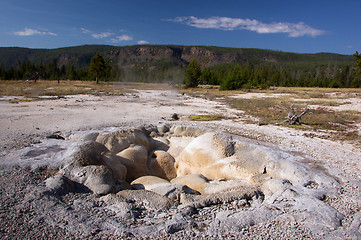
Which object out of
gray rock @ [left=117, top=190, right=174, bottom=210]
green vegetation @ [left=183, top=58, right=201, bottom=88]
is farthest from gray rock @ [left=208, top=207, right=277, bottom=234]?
green vegetation @ [left=183, top=58, right=201, bottom=88]

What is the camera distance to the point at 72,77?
7819 centimetres

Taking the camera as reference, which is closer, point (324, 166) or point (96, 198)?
point (96, 198)

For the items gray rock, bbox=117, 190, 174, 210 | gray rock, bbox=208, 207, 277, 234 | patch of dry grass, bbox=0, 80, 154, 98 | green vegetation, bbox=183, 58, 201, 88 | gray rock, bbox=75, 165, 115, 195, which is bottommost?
gray rock, bbox=208, 207, 277, 234

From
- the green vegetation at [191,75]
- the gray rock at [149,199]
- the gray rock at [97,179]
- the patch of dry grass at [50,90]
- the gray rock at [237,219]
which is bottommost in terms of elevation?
the gray rock at [237,219]

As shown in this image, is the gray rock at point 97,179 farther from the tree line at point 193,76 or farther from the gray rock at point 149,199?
the tree line at point 193,76

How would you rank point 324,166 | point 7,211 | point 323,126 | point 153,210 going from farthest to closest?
point 323,126
point 324,166
point 153,210
point 7,211

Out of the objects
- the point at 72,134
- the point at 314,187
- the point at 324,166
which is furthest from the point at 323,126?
the point at 72,134

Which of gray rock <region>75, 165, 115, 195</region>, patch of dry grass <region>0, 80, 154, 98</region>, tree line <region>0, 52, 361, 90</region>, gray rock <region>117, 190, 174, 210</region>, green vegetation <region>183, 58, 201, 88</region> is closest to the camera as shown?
gray rock <region>117, 190, 174, 210</region>

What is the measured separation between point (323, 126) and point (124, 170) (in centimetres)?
1041

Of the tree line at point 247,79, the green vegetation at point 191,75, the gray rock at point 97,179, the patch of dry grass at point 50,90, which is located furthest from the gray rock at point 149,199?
the green vegetation at point 191,75

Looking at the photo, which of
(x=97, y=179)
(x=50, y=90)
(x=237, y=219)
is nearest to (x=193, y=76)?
(x=50, y=90)

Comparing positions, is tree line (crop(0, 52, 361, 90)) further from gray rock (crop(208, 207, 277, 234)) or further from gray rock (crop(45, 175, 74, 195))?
gray rock (crop(45, 175, 74, 195))

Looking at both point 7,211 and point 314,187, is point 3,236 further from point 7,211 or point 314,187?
point 314,187

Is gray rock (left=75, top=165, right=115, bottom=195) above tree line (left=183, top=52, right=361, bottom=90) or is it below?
below
